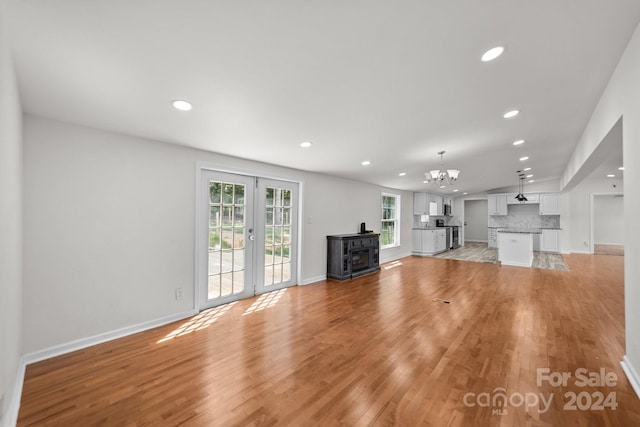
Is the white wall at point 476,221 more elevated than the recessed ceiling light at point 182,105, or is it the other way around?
the recessed ceiling light at point 182,105

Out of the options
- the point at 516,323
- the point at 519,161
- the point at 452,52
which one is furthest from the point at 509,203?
the point at 452,52

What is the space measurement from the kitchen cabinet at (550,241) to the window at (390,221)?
5.57 m

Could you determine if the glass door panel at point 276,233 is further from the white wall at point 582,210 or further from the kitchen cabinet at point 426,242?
the white wall at point 582,210

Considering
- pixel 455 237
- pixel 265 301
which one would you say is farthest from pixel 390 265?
pixel 455 237

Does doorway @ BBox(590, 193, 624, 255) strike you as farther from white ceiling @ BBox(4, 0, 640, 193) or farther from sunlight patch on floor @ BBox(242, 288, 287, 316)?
sunlight patch on floor @ BBox(242, 288, 287, 316)

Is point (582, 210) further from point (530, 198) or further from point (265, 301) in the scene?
point (265, 301)

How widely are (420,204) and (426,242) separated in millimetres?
1324

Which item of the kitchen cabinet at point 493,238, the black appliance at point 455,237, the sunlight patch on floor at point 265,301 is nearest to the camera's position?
the sunlight patch on floor at point 265,301

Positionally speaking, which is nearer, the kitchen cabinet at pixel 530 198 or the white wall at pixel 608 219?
the kitchen cabinet at pixel 530 198

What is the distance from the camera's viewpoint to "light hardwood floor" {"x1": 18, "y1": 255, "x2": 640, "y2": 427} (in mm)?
1701

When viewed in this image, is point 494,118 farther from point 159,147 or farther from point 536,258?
point 536,258

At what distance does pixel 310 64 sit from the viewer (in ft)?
5.69

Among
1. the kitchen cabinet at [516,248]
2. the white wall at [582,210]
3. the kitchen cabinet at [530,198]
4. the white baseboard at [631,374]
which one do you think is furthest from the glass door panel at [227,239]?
the white wall at [582,210]

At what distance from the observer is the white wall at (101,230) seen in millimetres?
2359
